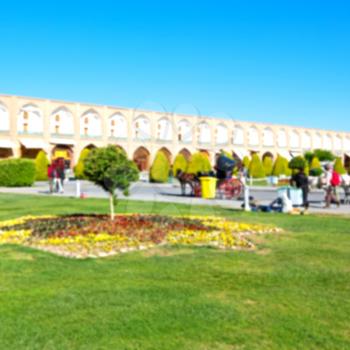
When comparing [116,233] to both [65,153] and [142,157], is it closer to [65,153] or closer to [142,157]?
[65,153]

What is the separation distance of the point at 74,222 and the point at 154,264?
11.3 feet

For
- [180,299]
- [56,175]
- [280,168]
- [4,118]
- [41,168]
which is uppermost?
[4,118]

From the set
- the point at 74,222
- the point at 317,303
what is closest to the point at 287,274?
the point at 317,303

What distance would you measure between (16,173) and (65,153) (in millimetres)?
18612

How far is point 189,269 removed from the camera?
5.62m

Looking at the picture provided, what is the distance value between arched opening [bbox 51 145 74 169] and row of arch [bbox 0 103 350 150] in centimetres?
132

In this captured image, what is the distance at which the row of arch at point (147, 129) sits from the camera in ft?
A: 131

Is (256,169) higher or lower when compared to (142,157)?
lower

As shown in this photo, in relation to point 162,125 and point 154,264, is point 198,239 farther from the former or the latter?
point 162,125

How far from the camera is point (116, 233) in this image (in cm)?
784

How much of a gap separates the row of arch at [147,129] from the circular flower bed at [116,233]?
74.5ft

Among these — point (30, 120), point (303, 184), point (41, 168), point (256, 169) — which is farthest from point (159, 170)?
point (303, 184)

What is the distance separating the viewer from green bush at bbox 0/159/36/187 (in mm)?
24203

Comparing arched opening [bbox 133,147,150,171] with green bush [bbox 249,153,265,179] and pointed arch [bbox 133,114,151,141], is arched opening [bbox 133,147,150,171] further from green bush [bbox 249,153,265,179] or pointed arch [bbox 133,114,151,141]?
green bush [bbox 249,153,265,179]
